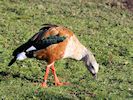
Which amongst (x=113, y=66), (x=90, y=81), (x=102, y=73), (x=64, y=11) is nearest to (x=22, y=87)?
(x=90, y=81)

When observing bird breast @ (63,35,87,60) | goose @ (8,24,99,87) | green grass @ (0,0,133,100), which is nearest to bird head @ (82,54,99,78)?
bird breast @ (63,35,87,60)

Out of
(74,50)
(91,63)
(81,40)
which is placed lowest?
(81,40)

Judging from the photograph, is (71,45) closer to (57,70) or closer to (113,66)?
(57,70)

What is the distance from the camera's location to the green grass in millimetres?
9523

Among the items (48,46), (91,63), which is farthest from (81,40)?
(48,46)

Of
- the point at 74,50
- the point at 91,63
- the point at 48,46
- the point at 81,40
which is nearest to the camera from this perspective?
the point at 48,46

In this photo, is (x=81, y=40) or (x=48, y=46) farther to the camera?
(x=81, y=40)

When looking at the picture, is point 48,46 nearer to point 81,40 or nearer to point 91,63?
point 91,63

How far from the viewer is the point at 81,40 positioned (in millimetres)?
14117

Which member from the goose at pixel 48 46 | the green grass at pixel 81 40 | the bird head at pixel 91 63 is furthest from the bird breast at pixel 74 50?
the green grass at pixel 81 40

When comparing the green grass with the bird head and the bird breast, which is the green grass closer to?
the bird head

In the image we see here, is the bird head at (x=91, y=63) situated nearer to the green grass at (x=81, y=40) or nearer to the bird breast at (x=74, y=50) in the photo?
the bird breast at (x=74, y=50)

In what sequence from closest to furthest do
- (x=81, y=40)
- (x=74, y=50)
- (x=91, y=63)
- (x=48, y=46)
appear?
(x=48, y=46) < (x=74, y=50) < (x=91, y=63) < (x=81, y=40)

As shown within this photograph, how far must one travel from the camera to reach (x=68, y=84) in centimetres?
1014
